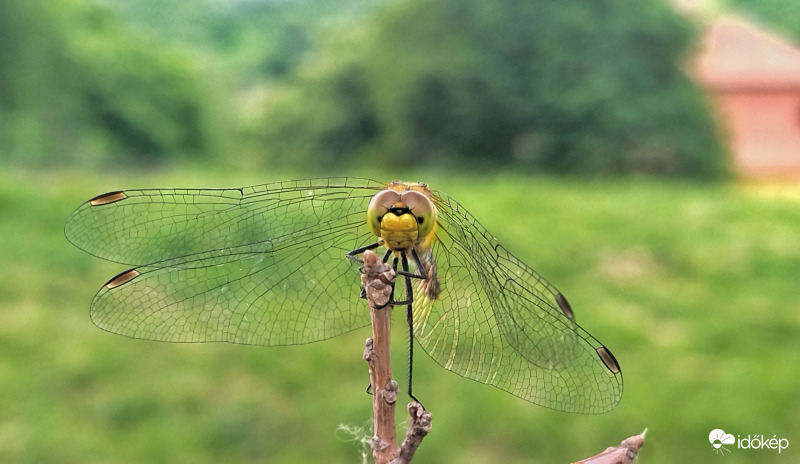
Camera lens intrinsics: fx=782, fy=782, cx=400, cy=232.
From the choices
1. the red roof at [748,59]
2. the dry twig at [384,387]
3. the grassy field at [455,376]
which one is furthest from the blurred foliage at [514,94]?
the dry twig at [384,387]

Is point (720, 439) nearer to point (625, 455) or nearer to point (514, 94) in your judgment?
point (625, 455)

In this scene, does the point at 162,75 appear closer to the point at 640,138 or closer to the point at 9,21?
the point at 9,21

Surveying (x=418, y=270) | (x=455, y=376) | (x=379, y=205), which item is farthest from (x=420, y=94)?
(x=379, y=205)

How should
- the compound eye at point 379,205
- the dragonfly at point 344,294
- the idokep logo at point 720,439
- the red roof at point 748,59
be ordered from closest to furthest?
the compound eye at point 379,205, the dragonfly at point 344,294, the idokep logo at point 720,439, the red roof at point 748,59

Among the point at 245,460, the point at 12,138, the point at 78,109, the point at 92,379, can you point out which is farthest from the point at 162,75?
the point at 245,460

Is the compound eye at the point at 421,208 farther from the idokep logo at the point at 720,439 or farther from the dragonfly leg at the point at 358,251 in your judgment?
the idokep logo at the point at 720,439

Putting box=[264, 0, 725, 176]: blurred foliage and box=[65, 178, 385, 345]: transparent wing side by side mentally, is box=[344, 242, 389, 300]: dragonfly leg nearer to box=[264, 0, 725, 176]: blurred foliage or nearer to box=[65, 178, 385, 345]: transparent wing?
box=[65, 178, 385, 345]: transparent wing

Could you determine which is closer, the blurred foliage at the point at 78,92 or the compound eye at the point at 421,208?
the compound eye at the point at 421,208
